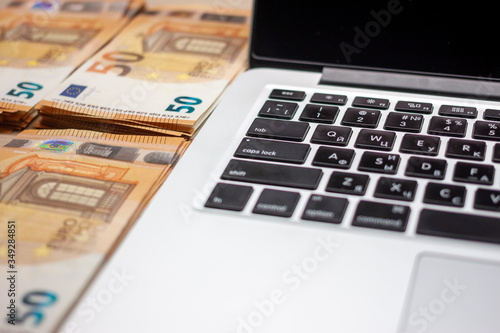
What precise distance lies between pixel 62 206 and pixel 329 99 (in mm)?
248

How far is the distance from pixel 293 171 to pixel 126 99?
244 mm

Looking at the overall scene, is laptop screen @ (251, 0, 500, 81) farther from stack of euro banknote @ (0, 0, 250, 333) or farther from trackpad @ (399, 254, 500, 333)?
trackpad @ (399, 254, 500, 333)

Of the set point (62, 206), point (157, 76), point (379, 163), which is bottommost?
point (62, 206)

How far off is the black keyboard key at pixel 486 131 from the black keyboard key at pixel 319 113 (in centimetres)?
11

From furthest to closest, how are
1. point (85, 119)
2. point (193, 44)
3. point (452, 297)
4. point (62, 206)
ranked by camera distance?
point (193, 44), point (85, 119), point (62, 206), point (452, 297)

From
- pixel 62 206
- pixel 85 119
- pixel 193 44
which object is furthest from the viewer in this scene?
pixel 193 44

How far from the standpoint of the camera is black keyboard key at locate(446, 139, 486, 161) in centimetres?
43

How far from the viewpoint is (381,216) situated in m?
0.39

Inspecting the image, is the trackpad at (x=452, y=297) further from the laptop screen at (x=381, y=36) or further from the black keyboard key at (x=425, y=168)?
the laptop screen at (x=381, y=36)

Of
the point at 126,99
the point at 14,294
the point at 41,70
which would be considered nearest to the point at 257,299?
the point at 14,294

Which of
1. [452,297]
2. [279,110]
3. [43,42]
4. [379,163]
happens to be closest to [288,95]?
[279,110]

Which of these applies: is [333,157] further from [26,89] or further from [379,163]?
[26,89]

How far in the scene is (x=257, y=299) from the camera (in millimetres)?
357

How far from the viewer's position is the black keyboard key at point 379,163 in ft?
1.39
